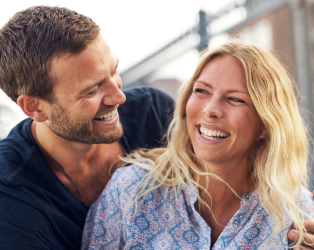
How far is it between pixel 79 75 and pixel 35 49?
0.30 meters

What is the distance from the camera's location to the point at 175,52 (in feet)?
12.5

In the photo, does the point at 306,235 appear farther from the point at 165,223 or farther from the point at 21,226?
the point at 21,226

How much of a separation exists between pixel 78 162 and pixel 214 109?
3.54 ft

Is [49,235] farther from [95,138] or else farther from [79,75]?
[79,75]

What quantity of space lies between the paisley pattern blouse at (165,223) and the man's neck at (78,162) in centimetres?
23

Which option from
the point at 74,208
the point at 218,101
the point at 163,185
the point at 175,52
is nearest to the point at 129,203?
the point at 163,185

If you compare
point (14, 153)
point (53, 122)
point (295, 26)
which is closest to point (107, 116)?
point (53, 122)

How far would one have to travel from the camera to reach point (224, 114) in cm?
173

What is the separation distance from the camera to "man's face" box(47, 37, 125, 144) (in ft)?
6.16

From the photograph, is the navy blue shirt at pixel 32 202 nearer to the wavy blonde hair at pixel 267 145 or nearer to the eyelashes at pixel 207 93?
the wavy blonde hair at pixel 267 145

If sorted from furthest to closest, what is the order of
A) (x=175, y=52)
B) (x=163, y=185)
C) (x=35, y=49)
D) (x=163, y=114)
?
1. (x=175, y=52)
2. (x=163, y=114)
3. (x=163, y=185)
4. (x=35, y=49)

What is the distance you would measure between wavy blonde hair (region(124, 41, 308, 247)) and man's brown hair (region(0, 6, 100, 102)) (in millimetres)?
724

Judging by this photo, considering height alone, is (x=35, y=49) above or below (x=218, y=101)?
above

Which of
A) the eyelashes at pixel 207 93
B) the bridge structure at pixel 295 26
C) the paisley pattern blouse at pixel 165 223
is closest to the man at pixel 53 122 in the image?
the paisley pattern blouse at pixel 165 223
